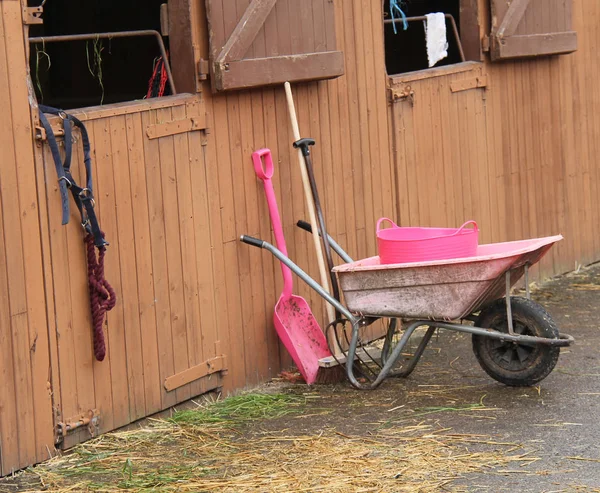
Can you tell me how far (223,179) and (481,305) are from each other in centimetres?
145

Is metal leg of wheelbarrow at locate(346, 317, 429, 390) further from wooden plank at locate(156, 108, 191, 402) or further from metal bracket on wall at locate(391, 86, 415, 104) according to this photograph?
metal bracket on wall at locate(391, 86, 415, 104)

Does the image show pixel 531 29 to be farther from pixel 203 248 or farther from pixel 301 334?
pixel 203 248

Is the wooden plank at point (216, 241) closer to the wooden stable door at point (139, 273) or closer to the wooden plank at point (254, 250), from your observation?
the wooden stable door at point (139, 273)

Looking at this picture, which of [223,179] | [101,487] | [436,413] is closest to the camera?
[101,487]

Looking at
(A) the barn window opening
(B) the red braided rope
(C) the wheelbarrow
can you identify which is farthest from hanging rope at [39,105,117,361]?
(A) the barn window opening

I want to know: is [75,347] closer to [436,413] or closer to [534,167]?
[436,413]

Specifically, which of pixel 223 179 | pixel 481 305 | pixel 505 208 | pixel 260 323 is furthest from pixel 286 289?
pixel 505 208

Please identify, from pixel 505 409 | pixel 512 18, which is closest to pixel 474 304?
pixel 505 409

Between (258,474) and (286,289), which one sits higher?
(286,289)

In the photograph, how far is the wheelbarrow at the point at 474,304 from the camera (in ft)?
17.9

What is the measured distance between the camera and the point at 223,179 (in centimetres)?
595

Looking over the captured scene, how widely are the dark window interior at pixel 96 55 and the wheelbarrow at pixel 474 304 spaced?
13.1 ft

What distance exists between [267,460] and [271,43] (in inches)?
88.4

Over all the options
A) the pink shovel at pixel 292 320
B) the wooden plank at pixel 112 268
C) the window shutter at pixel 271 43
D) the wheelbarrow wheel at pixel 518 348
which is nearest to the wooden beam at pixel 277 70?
the window shutter at pixel 271 43
